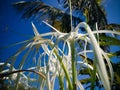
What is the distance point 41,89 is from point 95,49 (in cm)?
47

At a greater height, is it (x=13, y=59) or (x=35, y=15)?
(x=35, y=15)

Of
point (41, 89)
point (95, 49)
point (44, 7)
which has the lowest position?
point (41, 89)

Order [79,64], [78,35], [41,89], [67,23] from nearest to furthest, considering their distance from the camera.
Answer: [78,35] < [41,89] < [79,64] < [67,23]

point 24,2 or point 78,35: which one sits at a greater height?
point 24,2

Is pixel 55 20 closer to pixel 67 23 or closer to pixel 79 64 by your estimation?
pixel 67 23

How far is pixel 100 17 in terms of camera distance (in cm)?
621

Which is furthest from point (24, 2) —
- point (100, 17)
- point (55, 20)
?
point (100, 17)

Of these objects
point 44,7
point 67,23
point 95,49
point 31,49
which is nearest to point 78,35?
point 31,49

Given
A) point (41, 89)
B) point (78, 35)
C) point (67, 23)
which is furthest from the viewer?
point (67, 23)

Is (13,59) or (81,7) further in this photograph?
(81,7)

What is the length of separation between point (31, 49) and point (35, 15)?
5.76 meters

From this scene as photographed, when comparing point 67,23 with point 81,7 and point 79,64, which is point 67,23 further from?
point 79,64

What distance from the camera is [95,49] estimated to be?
802 mm

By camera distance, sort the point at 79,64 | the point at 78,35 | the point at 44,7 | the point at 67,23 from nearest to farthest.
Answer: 1. the point at 78,35
2. the point at 79,64
3. the point at 67,23
4. the point at 44,7
